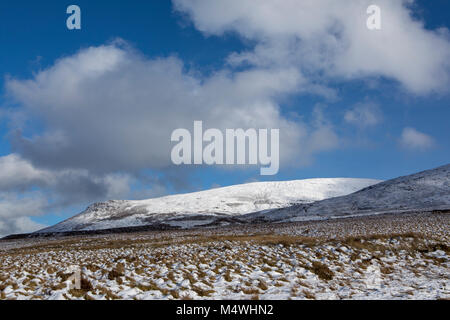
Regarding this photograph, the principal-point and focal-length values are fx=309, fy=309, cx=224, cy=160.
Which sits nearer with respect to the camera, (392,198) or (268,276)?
(268,276)

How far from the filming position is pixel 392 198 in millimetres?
127562

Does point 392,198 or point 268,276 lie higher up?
point 392,198

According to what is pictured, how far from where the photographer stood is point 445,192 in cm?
11900

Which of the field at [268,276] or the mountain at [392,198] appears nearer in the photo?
the field at [268,276]

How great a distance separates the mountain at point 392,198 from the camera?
382 ft

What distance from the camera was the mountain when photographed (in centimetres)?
11631

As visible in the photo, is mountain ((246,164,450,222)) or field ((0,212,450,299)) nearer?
field ((0,212,450,299))

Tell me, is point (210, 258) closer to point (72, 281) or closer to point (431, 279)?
point (72, 281)

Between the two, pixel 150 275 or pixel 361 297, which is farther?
pixel 150 275
